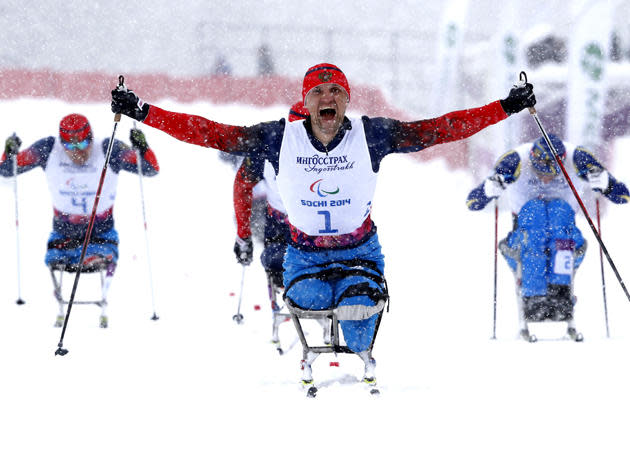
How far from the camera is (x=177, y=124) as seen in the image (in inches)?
154

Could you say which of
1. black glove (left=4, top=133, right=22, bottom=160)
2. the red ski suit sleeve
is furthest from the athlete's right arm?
the red ski suit sleeve

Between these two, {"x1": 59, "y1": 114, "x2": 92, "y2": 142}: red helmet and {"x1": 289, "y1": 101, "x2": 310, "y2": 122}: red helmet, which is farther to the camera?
{"x1": 59, "y1": 114, "x2": 92, "y2": 142}: red helmet

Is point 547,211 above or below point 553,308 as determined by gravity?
above

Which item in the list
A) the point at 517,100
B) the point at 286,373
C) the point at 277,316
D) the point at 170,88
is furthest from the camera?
the point at 170,88

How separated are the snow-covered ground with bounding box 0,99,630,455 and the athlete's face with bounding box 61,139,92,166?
158cm

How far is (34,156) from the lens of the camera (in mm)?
7176

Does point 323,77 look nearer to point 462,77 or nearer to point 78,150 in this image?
point 78,150

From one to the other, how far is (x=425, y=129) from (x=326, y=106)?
57 centimetres

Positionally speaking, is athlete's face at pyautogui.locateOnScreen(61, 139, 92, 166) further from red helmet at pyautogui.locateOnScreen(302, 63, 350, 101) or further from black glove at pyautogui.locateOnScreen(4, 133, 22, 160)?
red helmet at pyautogui.locateOnScreen(302, 63, 350, 101)

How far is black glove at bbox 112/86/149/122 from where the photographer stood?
3.89m

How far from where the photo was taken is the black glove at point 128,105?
389cm

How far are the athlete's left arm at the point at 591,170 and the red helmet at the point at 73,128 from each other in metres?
4.41

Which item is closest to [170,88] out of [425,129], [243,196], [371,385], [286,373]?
[243,196]

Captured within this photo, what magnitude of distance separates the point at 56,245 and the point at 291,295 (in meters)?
3.66
